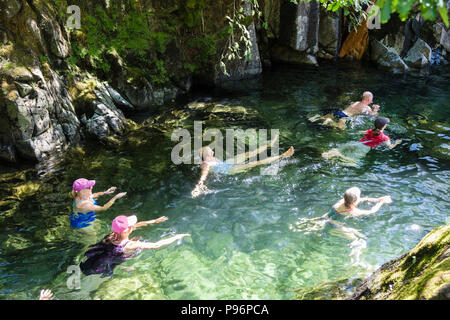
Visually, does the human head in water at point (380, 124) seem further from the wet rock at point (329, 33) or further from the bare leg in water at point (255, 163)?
the wet rock at point (329, 33)

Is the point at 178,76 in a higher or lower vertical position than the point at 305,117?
higher

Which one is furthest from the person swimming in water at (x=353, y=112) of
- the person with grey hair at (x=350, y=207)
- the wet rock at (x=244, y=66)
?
the wet rock at (x=244, y=66)

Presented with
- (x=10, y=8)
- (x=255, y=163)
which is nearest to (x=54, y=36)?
(x=10, y=8)

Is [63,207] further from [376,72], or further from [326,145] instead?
[376,72]

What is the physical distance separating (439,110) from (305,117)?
5117 mm

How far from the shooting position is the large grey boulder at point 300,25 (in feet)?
54.6

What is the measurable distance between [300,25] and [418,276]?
15838 millimetres

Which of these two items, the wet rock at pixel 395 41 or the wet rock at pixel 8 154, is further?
the wet rock at pixel 395 41

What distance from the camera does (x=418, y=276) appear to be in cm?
341

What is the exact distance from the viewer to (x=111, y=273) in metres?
5.58

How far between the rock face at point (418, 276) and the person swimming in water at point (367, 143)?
5.08 meters

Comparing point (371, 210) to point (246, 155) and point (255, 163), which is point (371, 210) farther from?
point (246, 155)

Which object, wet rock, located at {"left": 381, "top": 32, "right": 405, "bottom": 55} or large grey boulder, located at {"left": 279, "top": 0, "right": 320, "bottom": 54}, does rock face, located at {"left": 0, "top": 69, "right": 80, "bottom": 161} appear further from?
wet rock, located at {"left": 381, "top": 32, "right": 405, "bottom": 55}

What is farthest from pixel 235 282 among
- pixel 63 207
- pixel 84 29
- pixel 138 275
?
pixel 84 29
